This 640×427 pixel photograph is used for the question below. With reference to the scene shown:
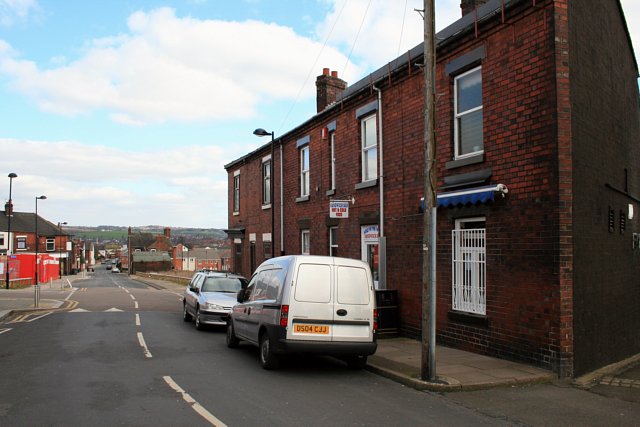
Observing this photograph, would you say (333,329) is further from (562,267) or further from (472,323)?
(562,267)

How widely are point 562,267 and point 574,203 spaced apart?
1.13m

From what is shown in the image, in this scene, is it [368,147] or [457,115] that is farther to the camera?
[368,147]

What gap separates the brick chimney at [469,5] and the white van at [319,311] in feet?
25.3

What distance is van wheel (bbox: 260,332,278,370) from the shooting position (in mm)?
8820

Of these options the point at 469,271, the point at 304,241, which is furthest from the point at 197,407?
the point at 304,241

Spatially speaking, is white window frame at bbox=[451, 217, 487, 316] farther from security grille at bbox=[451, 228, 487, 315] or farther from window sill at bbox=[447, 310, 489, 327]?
window sill at bbox=[447, 310, 489, 327]

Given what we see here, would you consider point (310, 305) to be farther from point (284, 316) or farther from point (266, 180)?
point (266, 180)

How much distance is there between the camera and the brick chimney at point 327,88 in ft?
66.7

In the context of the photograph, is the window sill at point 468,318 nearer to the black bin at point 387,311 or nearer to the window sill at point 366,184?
the black bin at point 387,311

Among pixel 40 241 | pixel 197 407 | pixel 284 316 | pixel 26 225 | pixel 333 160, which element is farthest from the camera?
pixel 40 241

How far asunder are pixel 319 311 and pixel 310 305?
181mm

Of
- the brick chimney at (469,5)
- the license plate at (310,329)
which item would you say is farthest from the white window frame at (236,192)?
the license plate at (310,329)

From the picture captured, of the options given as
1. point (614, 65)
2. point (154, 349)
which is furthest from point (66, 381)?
point (614, 65)

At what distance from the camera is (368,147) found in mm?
14555
